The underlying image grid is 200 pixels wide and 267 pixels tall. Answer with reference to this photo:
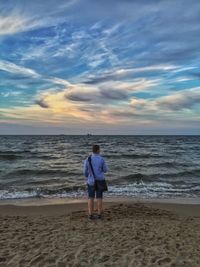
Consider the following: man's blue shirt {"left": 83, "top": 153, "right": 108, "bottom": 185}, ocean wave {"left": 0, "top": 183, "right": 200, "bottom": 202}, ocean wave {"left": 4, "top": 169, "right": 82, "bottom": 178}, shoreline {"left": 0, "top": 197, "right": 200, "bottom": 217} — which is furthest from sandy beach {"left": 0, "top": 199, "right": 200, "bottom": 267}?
ocean wave {"left": 4, "top": 169, "right": 82, "bottom": 178}

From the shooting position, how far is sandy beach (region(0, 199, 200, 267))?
5.40 metres

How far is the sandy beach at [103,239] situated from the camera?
5398 mm

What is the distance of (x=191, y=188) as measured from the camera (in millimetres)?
15125

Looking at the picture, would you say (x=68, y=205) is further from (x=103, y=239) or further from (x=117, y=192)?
(x=103, y=239)

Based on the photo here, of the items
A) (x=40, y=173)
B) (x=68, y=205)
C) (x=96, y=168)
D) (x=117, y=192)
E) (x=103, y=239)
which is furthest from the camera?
(x=40, y=173)

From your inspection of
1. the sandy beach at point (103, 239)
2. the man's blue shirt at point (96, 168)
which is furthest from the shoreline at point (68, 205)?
the man's blue shirt at point (96, 168)

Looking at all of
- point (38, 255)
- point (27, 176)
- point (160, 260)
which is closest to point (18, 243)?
point (38, 255)

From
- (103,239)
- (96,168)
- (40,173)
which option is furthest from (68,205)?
(40,173)

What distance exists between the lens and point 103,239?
6.47 metres

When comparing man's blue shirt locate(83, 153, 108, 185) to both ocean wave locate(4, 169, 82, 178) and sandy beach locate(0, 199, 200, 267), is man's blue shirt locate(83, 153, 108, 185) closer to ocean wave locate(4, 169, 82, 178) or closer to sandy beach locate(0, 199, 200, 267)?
sandy beach locate(0, 199, 200, 267)

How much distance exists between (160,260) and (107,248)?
1014mm

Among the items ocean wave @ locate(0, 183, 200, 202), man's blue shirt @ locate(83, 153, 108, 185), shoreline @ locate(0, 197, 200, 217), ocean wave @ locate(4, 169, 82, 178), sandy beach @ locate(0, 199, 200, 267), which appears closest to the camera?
sandy beach @ locate(0, 199, 200, 267)

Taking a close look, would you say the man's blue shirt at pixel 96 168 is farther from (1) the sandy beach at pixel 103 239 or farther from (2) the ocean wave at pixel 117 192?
(2) the ocean wave at pixel 117 192

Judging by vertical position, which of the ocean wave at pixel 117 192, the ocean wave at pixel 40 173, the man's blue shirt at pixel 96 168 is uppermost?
the man's blue shirt at pixel 96 168
